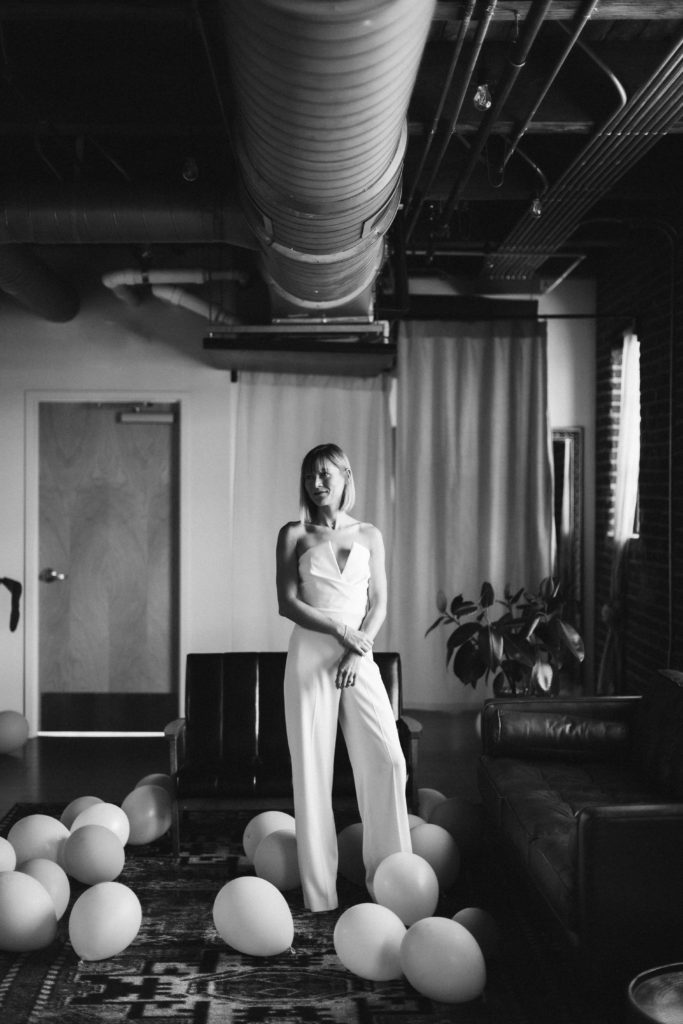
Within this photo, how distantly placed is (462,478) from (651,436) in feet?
5.55

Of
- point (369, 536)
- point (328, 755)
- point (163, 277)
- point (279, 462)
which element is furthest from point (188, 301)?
point (328, 755)

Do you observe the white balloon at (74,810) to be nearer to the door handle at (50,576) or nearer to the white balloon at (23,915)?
the white balloon at (23,915)

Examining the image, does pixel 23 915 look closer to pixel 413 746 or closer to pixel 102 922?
pixel 102 922

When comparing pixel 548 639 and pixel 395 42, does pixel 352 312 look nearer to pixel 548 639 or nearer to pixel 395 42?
pixel 548 639

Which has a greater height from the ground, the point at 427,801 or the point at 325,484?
the point at 325,484

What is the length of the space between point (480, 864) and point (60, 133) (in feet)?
11.8

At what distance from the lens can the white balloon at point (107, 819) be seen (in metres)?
4.40

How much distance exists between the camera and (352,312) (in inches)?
221

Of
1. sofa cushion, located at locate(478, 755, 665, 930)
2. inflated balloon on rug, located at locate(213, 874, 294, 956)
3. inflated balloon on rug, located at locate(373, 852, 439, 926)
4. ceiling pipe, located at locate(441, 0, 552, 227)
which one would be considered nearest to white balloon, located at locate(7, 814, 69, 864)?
inflated balloon on rug, located at locate(213, 874, 294, 956)

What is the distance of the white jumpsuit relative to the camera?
381 centimetres

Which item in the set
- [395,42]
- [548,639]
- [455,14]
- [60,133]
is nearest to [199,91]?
[60,133]

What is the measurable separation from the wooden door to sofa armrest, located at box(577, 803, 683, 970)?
192 inches

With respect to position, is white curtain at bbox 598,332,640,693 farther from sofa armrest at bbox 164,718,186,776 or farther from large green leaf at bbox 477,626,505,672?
sofa armrest at bbox 164,718,186,776

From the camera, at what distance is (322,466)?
3.87m
